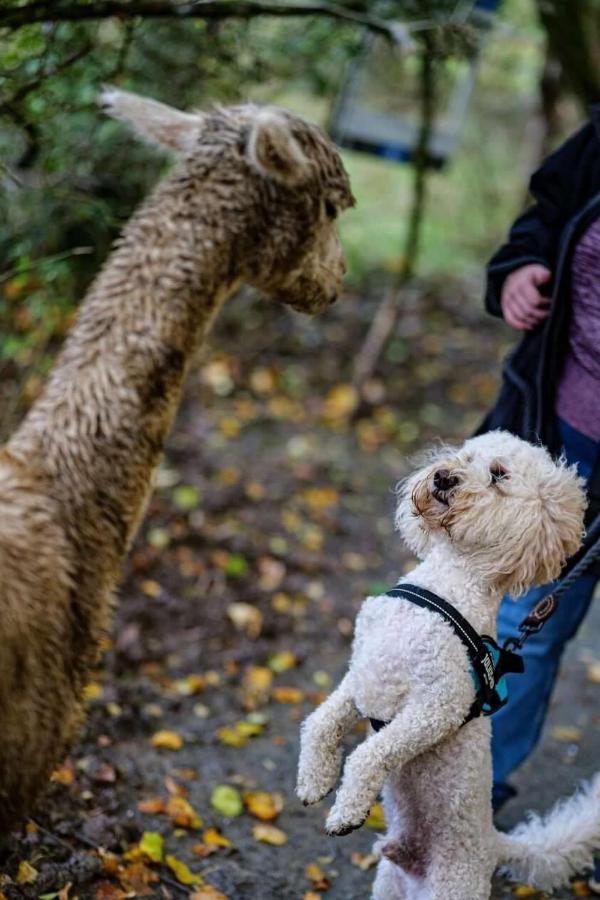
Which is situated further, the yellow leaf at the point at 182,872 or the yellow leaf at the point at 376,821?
the yellow leaf at the point at 376,821

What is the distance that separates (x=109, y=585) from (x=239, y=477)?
408 cm

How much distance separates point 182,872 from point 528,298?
86.7 inches

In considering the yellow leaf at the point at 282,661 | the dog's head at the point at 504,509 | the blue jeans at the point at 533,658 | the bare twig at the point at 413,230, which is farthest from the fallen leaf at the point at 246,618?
the bare twig at the point at 413,230

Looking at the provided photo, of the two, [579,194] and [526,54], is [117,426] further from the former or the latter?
[526,54]

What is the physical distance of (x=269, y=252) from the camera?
113 inches

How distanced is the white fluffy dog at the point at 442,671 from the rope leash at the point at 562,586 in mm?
299

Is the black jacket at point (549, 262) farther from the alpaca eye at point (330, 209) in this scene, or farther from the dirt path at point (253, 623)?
the dirt path at point (253, 623)

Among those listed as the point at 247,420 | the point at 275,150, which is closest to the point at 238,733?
the point at 275,150

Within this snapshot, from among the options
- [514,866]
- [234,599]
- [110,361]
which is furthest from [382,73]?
[514,866]

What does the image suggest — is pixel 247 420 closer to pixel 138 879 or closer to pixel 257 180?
pixel 138 879

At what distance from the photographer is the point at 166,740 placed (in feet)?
13.7

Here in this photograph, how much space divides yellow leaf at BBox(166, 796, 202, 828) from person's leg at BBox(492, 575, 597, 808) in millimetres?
1101

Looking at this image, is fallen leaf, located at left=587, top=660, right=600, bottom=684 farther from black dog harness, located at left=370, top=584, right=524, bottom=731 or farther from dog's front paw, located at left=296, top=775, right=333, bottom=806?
dog's front paw, located at left=296, top=775, right=333, bottom=806

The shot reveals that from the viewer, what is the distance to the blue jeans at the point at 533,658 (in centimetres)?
307
